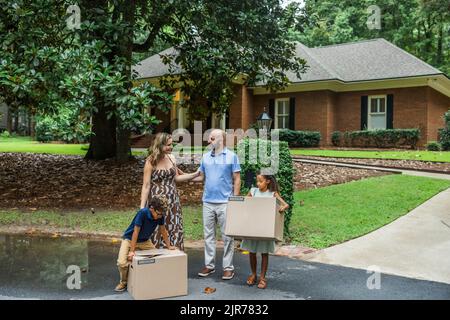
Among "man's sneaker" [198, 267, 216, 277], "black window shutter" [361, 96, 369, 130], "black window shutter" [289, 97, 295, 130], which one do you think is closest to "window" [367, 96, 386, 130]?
"black window shutter" [361, 96, 369, 130]

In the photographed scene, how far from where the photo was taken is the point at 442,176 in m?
14.1

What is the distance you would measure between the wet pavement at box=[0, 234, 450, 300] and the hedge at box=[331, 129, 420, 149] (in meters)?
18.2

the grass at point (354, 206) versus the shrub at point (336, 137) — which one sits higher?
the shrub at point (336, 137)

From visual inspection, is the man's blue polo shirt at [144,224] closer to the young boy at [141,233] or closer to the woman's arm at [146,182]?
the young boy at [141,233]

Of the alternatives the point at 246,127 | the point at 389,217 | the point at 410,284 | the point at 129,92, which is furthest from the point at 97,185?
the point at 246,127

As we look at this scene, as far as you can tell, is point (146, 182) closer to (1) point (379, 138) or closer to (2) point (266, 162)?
(2) point (266, 162)

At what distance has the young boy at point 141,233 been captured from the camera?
4946 mm

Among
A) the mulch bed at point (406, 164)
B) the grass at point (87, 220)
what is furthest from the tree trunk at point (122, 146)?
the mulch bed at point (406, 164)

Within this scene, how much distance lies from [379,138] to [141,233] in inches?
806

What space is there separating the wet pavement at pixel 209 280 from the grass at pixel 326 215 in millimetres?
1365

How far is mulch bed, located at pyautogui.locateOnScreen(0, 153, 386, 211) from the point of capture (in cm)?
1109

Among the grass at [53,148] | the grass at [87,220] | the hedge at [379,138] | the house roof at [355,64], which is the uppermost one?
the house roof at [355,64]

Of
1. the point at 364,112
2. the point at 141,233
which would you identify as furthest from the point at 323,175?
the point at 364,112

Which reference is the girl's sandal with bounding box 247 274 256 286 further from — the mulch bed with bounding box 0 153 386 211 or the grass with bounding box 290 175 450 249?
the mulch bed with bounding box 0 153 386 211
